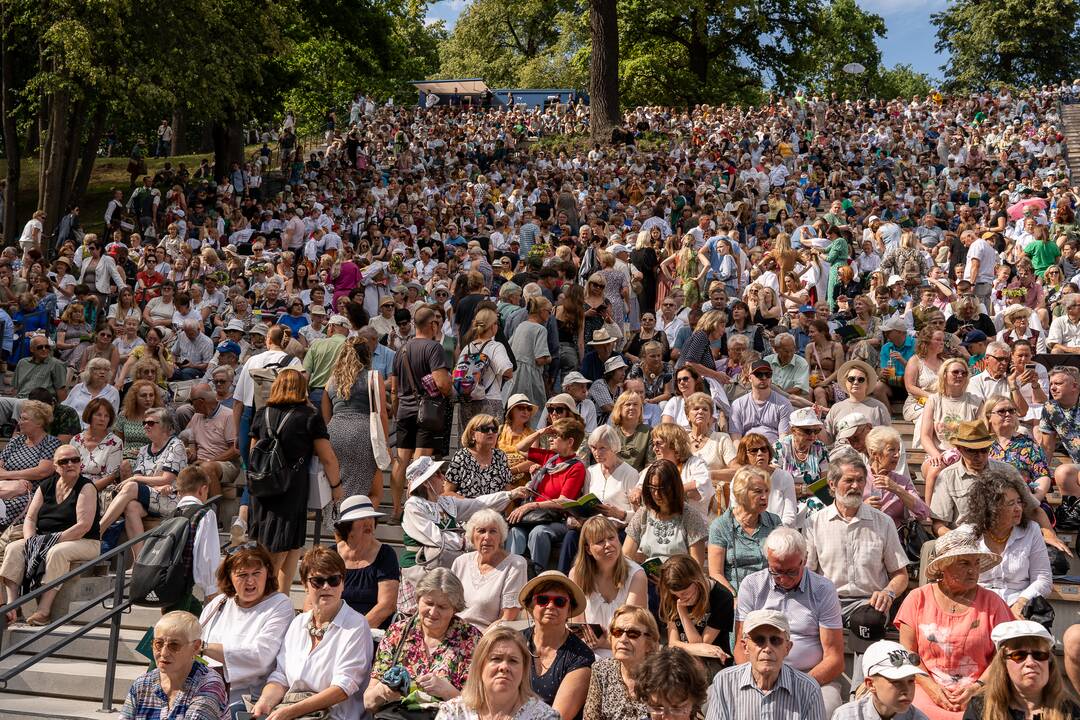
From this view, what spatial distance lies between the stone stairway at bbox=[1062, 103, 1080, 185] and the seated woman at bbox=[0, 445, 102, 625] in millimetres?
23961

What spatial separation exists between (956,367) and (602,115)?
26.2 m

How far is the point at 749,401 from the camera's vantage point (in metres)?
9.87

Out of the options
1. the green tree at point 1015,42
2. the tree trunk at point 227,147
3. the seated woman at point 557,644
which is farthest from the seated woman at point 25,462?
the green tree at point 1015,42

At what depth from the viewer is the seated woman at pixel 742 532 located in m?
6.93

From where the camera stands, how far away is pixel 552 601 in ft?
20.1

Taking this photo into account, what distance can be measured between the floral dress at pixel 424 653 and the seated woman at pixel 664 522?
5.06 ft

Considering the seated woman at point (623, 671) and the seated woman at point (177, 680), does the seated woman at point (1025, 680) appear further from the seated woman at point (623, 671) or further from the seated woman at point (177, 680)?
the seated woman at point (177, 680)

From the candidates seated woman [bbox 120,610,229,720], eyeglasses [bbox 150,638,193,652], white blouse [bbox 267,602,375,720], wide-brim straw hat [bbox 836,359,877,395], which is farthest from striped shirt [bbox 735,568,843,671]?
wide-brim straw hat [bbox 836,359,877,395]

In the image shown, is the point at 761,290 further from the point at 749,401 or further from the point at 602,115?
the point at 602,115

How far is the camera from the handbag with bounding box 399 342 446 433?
9836mm

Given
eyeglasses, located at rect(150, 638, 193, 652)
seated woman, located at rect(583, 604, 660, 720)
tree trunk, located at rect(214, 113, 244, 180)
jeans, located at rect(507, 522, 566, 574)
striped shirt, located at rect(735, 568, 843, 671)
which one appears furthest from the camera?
tree trunk, located at rect(214, 113, 244, 180)

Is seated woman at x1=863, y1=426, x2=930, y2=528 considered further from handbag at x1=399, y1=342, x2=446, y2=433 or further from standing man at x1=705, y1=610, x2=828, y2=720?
handbag at x1=399, y1=342, x2=446, y2=433

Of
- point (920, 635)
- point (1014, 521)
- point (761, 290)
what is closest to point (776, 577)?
point (920, 635)

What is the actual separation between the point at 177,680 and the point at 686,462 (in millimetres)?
3800
